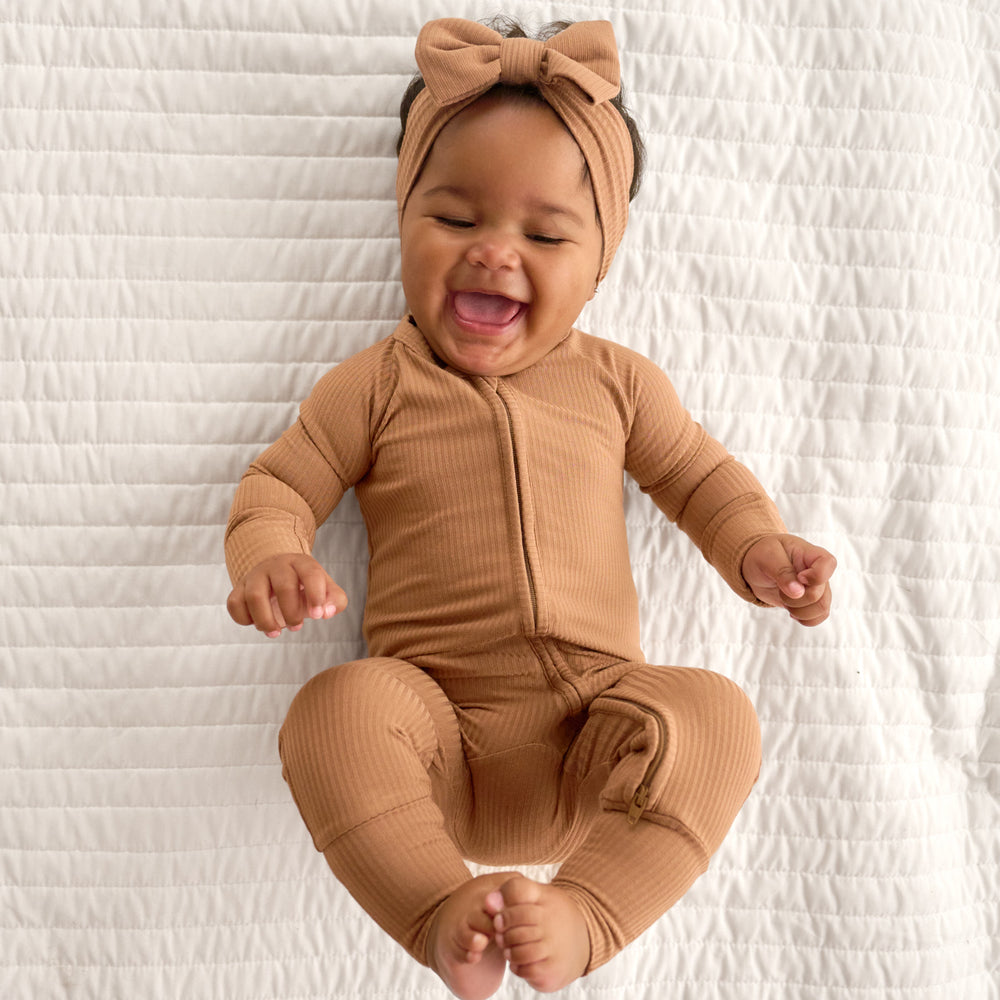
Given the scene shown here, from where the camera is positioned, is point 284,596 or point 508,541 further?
point 508,541

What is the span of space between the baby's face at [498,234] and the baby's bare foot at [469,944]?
19.3 inches

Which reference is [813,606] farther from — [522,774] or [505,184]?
[505,184]

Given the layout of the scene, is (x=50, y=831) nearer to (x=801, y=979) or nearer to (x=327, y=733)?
(x=327, y=733)

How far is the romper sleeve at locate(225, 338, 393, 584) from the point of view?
35.9 inches

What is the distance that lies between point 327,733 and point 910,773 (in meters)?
0.70

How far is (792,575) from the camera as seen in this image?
2.96 ft

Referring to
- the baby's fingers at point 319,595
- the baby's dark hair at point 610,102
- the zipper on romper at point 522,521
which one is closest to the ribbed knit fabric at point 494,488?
the zipper on romper at point 522,521

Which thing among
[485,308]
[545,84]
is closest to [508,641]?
[485,308]

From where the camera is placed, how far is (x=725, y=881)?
1.07m

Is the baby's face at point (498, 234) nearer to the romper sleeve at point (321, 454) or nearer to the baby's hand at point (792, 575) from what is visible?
the romper sleeve at point (321, 454)

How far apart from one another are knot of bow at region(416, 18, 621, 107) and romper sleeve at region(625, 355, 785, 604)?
0.29 meters

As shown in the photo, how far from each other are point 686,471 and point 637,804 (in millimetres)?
376

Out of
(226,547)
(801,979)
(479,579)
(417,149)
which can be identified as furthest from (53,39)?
(801,979)

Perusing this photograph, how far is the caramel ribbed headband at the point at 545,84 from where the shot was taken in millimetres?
886
